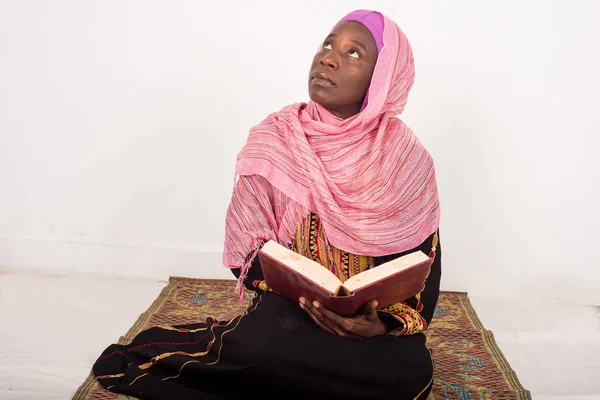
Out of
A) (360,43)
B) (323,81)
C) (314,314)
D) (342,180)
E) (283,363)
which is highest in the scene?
(360,43)

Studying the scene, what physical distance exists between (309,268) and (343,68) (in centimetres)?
67

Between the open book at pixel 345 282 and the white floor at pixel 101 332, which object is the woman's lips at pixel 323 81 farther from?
the white floor at pixel 101 332

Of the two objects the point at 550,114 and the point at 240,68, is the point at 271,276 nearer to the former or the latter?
the point at 240,68

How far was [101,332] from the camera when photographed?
258 cm

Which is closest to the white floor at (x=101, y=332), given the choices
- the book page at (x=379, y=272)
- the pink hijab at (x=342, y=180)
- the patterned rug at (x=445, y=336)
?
the patterned rug at (x=445, y=336)

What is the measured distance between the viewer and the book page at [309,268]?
169 cm

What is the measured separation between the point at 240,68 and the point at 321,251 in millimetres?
1456

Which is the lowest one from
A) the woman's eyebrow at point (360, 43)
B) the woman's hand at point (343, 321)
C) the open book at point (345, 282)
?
the woman's hand at point (343, 321)

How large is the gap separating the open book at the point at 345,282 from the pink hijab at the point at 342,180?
0.85ft

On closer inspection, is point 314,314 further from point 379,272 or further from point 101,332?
point 101,332

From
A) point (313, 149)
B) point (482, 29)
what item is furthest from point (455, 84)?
point (313, 149)

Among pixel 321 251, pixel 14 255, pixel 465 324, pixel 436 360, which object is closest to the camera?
pixel 321 251

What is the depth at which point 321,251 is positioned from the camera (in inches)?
83.3

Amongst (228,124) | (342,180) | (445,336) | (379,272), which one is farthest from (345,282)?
(228,124)
